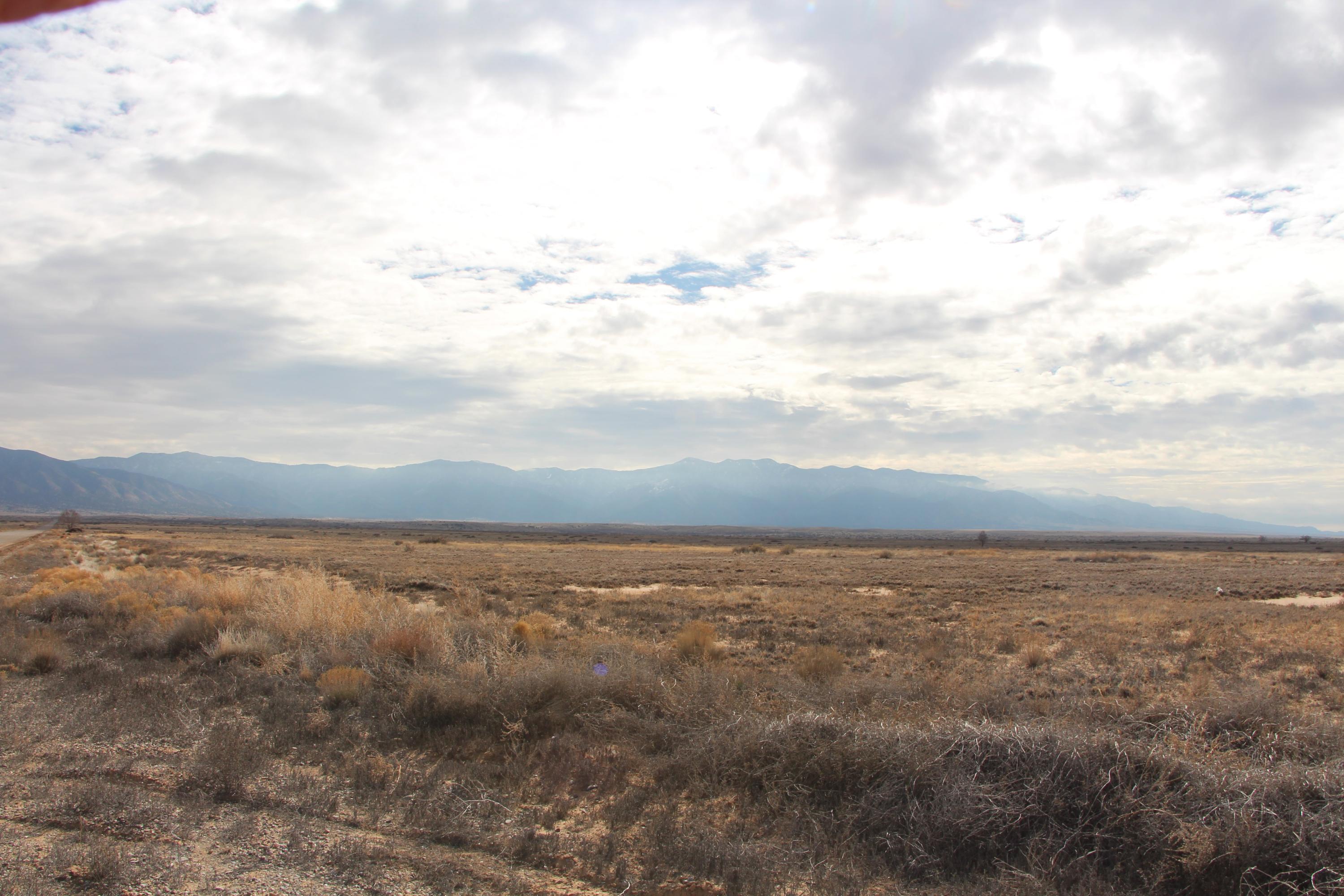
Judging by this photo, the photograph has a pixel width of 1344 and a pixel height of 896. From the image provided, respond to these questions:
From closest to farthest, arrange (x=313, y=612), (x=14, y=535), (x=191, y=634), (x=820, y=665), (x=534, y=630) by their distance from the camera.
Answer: (x=820, y=665)
(x=191, y=634)
(x=313, y=612)
(x=534, y=630)
(x=14, y=535)

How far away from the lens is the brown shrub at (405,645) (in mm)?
10695

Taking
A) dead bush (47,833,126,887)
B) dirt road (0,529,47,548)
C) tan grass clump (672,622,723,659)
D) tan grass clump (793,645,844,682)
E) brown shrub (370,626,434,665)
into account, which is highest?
brown shrub (370,626,434,665)

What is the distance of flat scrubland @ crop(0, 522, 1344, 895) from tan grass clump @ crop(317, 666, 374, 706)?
0.10ft

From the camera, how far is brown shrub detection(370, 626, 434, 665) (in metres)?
10.7

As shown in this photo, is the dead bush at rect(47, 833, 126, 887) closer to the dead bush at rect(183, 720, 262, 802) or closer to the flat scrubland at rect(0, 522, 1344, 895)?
the flat scrubland at rect(0, 522, 1344, 895)

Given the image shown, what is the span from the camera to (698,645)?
13.8 m

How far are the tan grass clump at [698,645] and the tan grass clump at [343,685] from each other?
17.9 ft

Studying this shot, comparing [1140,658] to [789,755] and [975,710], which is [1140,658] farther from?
[789,755]

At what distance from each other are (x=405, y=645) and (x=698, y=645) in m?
5.41

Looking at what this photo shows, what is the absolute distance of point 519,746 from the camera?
7.85 metres

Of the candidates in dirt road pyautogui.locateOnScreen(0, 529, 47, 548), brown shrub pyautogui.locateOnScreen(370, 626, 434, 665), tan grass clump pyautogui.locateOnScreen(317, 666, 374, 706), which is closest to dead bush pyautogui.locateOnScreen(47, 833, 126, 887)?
tan grass clump pyautogui.locateOnScreen(317, 666, 374, 706)

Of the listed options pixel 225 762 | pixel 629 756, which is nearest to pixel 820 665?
pixel 629 756

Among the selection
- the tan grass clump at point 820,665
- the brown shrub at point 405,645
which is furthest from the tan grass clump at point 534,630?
the tan grass clump at point 820,665

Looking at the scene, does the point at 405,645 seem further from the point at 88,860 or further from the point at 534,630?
the point at 88,860
